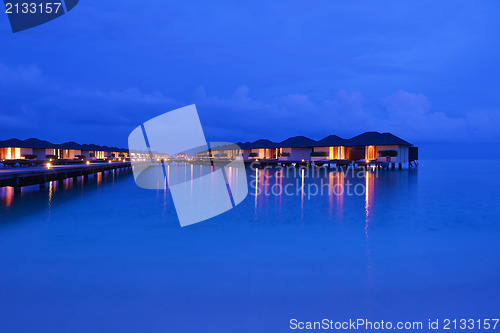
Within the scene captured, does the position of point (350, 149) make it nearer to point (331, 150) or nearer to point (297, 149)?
point (331, 150)

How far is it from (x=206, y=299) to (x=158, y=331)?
92 centimetres

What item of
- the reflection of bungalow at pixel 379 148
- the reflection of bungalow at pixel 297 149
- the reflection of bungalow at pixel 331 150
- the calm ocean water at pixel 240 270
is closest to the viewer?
the calm ocean water at pixel 240 270

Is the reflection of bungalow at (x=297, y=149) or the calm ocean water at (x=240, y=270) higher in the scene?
the reflection of bungalow at (x=297, y=149)

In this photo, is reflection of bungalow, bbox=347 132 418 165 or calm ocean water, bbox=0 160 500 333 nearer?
calm ocean water, bbox=0 160 500 333

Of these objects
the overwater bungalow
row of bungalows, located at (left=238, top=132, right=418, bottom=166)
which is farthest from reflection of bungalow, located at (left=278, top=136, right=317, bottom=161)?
the overwater bungalow

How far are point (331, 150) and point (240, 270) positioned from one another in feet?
129

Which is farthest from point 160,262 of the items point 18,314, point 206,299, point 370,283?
point 370,283

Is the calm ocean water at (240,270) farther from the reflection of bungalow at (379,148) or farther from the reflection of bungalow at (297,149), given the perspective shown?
the reflection of bungalow at (297,149)

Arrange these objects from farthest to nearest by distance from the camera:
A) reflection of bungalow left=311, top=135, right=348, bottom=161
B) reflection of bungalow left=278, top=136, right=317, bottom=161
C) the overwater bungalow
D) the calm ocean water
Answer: the overwater bungalow, reflection of bungalow left=278, top=136, right=317, bottom=161, reflection of bungalow left=311, top=135, right=348, bottom=161, the calm ocean water

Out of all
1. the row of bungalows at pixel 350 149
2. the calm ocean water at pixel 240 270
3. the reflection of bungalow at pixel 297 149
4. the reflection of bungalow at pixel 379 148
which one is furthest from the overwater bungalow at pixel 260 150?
the calm ocean water at pixel 240 270

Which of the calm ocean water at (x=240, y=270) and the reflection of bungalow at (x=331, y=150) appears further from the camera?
the reflection of bungalow at (x=331, y=150)

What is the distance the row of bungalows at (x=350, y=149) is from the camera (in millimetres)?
39219

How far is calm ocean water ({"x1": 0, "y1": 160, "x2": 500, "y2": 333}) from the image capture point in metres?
4.14

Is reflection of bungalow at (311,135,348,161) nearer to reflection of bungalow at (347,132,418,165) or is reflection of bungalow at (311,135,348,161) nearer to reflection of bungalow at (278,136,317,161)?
reflection of bungalow at (347,132,418,165)
